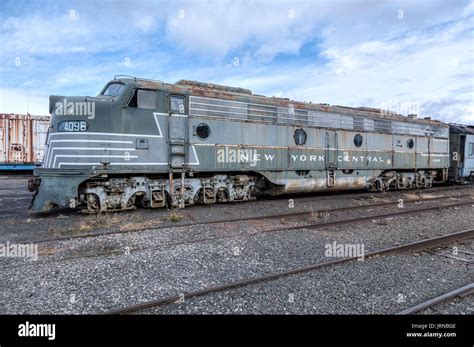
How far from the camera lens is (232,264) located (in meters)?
6.07

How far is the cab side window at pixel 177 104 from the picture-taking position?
10898 mm

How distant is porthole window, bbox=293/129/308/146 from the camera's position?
13.8 metres

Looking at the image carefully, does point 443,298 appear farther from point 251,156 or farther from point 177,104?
point 177,104

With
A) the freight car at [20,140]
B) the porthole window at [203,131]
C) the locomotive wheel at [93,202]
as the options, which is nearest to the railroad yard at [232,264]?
the locomotive wheel at [93,202]

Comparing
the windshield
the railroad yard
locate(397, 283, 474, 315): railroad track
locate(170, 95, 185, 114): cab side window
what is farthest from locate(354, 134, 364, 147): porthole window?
locate(397, 283, 474, 315): railroad track

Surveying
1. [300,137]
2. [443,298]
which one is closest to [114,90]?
[300,137]

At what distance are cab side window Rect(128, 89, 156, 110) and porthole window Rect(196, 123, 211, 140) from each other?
65.6 inches

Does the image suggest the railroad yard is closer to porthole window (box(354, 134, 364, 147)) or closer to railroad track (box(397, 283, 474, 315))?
railroad track (box(397, 283, 474, 315))

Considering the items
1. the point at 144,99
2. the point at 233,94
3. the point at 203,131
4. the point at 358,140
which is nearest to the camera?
the point at 144,99

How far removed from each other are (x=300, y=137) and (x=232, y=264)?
889 centimetres

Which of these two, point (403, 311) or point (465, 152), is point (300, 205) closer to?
point (403, 311)

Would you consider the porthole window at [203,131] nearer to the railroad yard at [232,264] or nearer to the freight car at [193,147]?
the freight car at [193,147]

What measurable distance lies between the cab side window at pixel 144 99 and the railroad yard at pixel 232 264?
3.30m

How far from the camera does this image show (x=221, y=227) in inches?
351
